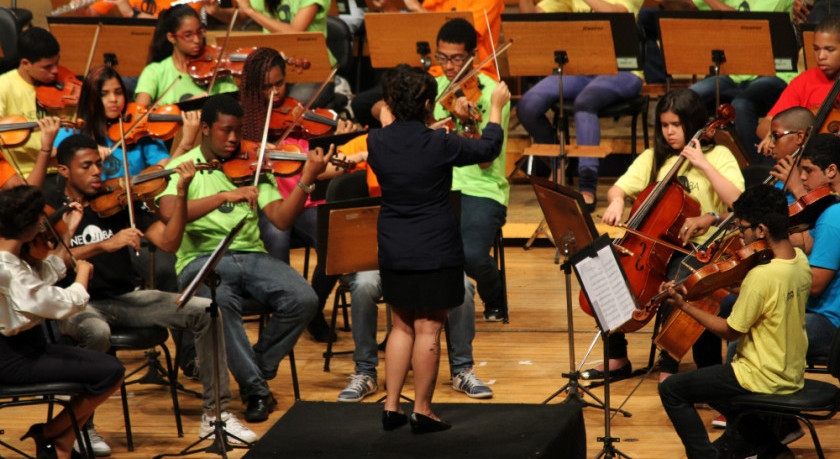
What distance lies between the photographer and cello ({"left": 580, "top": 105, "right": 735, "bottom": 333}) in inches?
170

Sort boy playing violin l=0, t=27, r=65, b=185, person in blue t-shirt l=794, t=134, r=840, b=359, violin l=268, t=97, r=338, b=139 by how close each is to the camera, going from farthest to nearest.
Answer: boy playing violin l=0, t=27, r=65, b=185
violin l=268, t=97, r=338, b=139
person in blue t-shirt l=794, t=134, r=840, b=359

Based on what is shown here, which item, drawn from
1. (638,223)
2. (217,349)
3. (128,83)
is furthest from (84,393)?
(128,83)

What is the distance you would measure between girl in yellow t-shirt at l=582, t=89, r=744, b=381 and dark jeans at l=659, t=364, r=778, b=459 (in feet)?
3.05

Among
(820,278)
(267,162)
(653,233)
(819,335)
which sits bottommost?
(819,335)

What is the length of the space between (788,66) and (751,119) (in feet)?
1.77

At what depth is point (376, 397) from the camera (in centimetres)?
459

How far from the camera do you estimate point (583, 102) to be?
6730 mm

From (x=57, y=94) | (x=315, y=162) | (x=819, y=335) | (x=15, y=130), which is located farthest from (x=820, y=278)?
(x=57, y=94)

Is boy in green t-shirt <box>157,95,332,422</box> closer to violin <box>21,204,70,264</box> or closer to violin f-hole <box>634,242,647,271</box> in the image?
violin <box>21,204,70,264</box>

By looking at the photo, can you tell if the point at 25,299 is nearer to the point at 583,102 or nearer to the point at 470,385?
the point at 470,385

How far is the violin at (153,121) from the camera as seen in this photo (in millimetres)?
5320

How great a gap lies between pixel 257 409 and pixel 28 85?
8.42ft

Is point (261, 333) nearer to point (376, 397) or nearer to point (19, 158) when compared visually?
point (376, 397)

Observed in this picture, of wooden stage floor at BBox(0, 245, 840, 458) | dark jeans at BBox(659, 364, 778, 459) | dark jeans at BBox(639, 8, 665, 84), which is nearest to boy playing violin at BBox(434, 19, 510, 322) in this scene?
wooden stage floor at BBox(0, 245, 840, 458)
